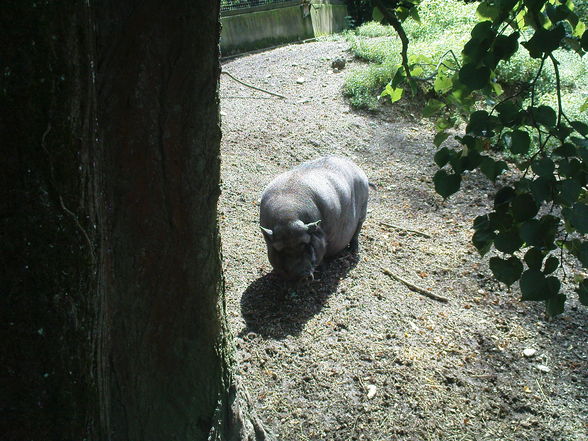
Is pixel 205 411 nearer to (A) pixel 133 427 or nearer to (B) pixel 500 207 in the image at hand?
(A) pixel 133 427

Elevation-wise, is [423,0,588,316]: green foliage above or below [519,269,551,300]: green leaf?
above

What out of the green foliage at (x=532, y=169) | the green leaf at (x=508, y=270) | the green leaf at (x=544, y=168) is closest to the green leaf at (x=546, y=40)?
the green foliage at (x=532, y=169)

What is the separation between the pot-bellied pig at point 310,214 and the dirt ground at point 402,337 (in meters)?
0.30

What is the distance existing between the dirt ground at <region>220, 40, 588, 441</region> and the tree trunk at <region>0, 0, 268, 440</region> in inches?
47.6

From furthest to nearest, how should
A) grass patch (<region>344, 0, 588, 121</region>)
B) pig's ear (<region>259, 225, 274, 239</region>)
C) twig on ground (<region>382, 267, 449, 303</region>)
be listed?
grass patch (<region>344, 0, 588, 121</region>)
twig on ground (<region>382, 267, 449, 303</region>)
pig's ear (<region>259, 225, 274, 239</region>)

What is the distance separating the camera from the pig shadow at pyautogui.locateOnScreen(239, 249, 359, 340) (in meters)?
5.10

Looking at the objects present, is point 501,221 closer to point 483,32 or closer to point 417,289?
point 483,32

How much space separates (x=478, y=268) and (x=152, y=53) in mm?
4791

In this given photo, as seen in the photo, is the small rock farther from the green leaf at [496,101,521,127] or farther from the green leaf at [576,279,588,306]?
the green leaf at [576,279,588,306]

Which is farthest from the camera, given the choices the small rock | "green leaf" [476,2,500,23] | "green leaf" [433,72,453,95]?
the small rock

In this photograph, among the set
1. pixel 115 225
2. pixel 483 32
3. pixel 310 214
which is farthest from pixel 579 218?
pixel 310 214

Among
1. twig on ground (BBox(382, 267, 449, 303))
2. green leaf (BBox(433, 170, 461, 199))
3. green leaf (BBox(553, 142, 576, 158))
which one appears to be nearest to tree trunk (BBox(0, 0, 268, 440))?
green leaf (BBox(433, 170, 461, 199))

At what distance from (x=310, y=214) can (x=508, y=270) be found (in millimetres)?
3563

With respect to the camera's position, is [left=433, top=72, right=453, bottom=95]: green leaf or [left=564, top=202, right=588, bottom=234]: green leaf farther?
[left=433, top=72, right=453, bottom=95]: green leaf
